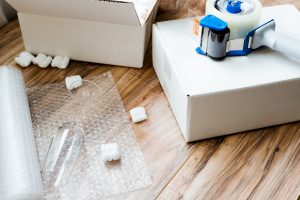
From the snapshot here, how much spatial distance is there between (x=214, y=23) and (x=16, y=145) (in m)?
0.44

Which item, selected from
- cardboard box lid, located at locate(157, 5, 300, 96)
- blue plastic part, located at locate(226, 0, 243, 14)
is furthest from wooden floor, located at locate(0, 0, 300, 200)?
blue plastic part, located at locate(226, 0, 243, 14)

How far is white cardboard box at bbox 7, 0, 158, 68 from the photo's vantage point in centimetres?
90

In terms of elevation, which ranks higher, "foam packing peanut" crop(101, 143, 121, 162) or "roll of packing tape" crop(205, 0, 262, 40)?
"roll of packing tape" crop(205, 0, 262, 40)

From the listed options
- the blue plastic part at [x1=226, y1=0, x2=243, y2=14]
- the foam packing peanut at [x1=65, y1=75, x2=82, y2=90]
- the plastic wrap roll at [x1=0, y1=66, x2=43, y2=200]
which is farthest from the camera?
the foam packing peanut at [x1=65, y1=75, x2=82, y2=90]

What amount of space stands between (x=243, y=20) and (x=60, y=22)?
1.39ft

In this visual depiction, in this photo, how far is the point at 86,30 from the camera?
0.98 m

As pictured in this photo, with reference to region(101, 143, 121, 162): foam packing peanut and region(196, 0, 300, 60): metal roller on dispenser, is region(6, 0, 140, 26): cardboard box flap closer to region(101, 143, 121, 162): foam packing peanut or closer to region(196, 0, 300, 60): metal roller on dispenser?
region(196, 0, 300, 60): metal roller on dispenser

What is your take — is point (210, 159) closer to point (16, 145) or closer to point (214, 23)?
point (214, 23)

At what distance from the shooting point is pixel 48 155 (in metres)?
0.85

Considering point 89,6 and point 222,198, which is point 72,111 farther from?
point 222,198

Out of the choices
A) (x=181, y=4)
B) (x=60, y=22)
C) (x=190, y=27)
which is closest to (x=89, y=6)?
(x=60, y=22)

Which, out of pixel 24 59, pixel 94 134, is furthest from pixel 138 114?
pixel 24 59

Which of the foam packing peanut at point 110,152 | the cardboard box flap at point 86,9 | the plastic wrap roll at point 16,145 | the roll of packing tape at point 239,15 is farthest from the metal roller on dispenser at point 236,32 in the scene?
the plastic wrap roll at point 16,145

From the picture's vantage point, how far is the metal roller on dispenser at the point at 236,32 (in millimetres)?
818
